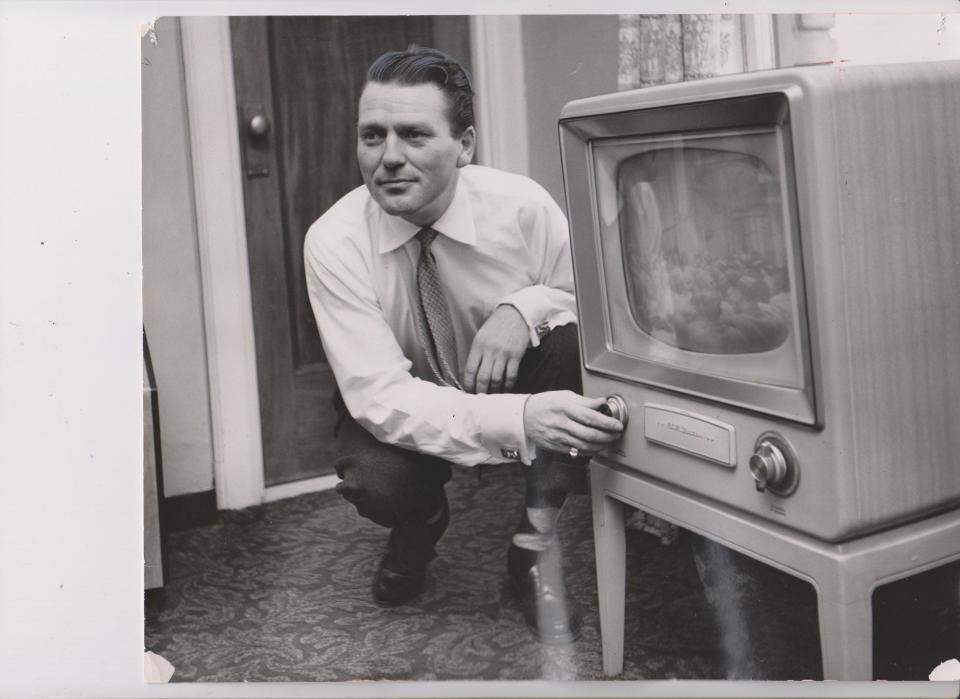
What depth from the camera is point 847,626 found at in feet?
2.82

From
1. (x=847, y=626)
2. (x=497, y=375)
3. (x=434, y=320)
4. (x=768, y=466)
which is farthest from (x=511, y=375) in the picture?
(x=847, y=626)

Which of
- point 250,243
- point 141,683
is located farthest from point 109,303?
point 141,683

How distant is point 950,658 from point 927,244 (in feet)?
1.64

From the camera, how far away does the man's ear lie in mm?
1136

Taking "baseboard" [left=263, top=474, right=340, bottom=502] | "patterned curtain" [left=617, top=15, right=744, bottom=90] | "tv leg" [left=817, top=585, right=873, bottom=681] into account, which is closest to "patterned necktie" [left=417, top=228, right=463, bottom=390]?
"baseboard" [left=263, top=474, right=340, bottom=502]

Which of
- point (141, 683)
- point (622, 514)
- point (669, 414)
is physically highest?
point (669, 414)

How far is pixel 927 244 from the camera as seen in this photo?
2.86 feet

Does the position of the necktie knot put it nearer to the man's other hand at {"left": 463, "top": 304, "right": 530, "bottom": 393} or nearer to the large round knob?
the man's other hand at {"left": 463, "top": 304, "right": 530, "bottom": 393}

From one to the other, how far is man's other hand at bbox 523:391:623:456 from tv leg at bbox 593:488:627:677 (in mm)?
84

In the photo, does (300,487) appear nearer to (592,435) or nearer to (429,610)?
(429,610)

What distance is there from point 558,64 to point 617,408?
0.42m

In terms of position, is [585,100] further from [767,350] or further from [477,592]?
[477,592]

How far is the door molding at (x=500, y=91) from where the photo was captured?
112 centimetres

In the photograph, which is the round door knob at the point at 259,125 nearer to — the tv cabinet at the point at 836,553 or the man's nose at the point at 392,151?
the man's nose at the point at 392,151
